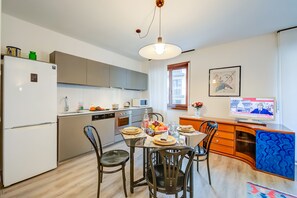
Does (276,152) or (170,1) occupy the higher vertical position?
(170,1)

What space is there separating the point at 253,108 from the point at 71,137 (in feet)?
11.9

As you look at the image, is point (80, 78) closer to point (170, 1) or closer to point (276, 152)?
point (170, 1)

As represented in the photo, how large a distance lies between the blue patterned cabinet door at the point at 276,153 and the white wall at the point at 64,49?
3.50 meters

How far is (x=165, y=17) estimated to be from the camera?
2.35 m

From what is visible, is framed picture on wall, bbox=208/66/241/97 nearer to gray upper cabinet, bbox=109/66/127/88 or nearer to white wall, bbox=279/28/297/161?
white wall, bbox=279/28/297/161

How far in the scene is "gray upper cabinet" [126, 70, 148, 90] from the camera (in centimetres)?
425

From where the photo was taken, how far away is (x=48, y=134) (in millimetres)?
2326

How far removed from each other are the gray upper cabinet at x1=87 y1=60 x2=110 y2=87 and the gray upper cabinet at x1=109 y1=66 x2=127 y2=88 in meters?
0.14

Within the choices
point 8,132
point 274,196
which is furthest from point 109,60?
point 274,196

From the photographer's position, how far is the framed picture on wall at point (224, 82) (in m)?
3.27

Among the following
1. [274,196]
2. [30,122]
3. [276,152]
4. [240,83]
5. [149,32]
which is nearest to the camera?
[274,196]

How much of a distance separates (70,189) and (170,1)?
2.94 meters

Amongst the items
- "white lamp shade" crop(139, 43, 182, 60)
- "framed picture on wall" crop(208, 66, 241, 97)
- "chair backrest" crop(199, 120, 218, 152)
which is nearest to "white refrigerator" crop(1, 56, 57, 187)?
"white lamp shade" crop(139, 43, 182, 60)

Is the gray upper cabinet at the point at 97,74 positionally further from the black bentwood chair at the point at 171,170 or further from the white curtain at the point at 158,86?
the black bentwood chair at the point at 171,170
